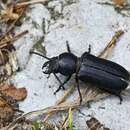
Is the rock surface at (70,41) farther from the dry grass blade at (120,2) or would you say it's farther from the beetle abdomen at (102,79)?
the beetle abdomen at (102,79)

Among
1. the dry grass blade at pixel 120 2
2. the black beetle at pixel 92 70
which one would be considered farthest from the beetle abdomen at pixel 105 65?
the dry grass blade at pixel 120 2

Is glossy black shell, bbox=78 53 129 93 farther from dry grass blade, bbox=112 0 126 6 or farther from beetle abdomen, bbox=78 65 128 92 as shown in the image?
dry grass blade, bbox=112 0 126 6

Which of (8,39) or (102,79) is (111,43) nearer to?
(102,79)

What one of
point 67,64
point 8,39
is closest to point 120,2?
point 67,64

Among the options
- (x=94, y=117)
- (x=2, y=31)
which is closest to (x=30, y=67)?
(x=2, y=31)

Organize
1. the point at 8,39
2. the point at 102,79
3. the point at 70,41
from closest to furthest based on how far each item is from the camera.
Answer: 1. the point at 102,79
2. the point at 70,41
3. the point at 8,39

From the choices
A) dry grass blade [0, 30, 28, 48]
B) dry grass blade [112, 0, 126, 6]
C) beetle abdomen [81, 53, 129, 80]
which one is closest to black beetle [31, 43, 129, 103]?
beetle abdomen [81, 53, 129, 80]

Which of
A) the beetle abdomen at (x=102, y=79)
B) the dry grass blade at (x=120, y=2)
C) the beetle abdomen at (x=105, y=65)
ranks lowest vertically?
the beetle abdomen at (x=102, y=79)

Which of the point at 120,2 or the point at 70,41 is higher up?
the point at 120,2
